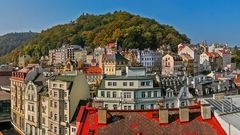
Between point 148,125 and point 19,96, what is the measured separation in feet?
168

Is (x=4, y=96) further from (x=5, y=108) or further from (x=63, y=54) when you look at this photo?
(x=63, y=54)

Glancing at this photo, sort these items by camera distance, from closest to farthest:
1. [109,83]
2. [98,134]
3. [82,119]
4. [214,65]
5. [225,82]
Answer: [98,134] < [82,119] < [109,83] < [225,82] < [214,65]

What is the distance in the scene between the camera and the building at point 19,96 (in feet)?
227

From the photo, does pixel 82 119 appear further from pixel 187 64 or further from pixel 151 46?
pixel 151 46

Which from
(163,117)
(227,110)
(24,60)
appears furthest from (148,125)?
(24,60)

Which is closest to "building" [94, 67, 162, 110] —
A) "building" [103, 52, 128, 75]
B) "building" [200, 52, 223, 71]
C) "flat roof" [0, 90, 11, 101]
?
"flat roof" [0, 90, 11, 101]

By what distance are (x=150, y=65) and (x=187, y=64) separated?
562 inches

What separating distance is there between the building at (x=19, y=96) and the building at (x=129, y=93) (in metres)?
19.9

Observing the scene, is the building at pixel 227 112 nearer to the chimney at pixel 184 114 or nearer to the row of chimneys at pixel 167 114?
the row of chimneys at pixel 167 114

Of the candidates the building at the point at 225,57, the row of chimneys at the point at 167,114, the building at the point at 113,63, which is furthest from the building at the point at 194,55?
the row of chimneys at the point at 167,114

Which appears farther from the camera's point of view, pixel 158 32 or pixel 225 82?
pixel 158 32

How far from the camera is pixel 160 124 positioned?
25484 mm

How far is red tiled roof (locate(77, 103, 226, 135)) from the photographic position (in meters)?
25.1

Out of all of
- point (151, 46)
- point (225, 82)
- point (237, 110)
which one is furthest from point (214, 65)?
point (237, 110)
